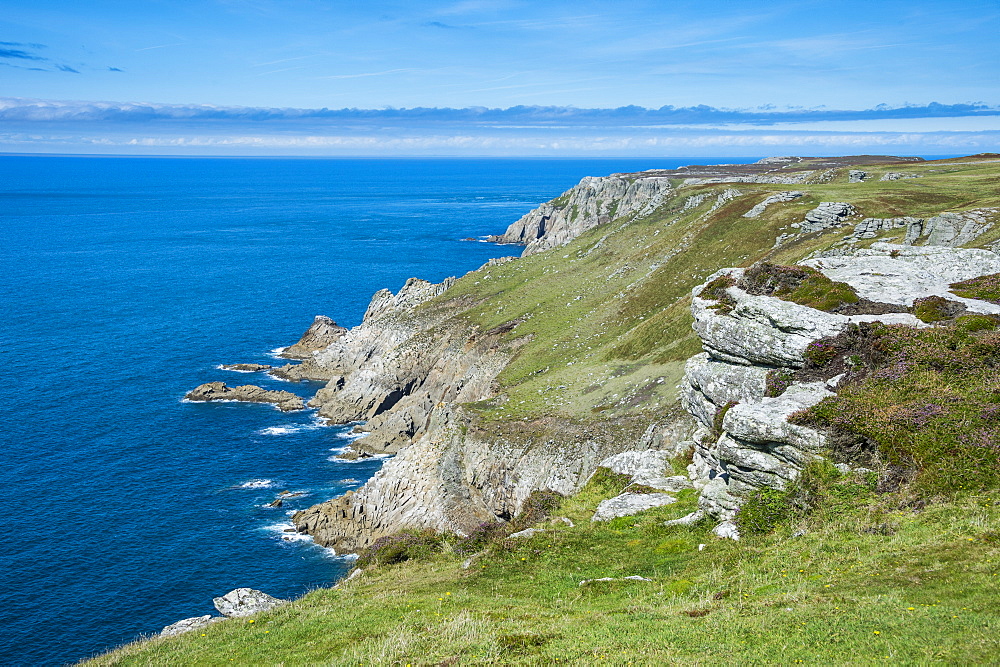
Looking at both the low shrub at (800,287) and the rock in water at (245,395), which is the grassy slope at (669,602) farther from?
the rock in water at (245,395)

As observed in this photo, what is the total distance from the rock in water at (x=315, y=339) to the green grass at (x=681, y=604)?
97150 mm

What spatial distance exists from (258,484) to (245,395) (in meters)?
28.0

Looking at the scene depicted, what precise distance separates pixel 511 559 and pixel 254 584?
1515 inches

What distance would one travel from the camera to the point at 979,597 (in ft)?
51.7

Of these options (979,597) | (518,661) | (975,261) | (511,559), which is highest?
(975,261)

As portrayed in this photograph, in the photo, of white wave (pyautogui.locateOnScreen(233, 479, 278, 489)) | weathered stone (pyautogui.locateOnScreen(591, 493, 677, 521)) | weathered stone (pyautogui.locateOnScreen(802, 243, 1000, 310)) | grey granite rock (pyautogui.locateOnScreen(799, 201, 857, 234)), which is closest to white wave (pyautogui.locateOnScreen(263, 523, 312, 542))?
white wave (pyautogui.locateOnScreen(233, 479, 278, 489))

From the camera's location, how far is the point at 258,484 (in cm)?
7519

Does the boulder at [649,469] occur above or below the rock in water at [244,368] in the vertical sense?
above

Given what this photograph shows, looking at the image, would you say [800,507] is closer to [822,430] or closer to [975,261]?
[822,430]

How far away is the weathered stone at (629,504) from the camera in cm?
2994

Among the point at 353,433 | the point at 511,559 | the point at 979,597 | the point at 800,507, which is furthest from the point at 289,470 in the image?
the point at 979,597

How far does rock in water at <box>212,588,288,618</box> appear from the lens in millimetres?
28067

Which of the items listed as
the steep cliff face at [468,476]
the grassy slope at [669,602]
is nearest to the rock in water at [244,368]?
the steep cliff face at [468,476]

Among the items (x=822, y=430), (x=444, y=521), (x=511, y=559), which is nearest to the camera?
(x=822, y=430)
